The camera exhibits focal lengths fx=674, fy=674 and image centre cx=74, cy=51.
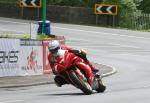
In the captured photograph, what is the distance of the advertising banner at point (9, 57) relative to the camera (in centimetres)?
2448

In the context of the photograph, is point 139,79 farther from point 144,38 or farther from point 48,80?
point 144,38

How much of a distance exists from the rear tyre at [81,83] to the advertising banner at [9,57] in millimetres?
6461

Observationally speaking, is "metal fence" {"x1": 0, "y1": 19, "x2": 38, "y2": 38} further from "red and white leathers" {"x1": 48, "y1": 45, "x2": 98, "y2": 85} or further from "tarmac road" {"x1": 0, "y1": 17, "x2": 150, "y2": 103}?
"red and white leathers" {"x1": 48, "y1": 45, "x2": 98, "y2": 85}

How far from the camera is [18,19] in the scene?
53.1 meters

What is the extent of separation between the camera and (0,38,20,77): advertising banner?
964 inches

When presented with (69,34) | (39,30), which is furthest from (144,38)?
(39,30)

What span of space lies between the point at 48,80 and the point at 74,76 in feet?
18.3

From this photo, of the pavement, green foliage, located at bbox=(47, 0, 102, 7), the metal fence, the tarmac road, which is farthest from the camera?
green foliage, located at bbox=(47, 0, 102, 7)

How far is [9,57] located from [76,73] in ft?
22.0

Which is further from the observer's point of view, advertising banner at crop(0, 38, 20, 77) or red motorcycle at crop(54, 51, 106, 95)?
advertising banner at crop(0, 38, 20, 77)

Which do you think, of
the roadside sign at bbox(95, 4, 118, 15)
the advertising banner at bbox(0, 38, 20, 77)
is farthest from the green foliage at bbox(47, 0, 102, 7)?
the advertising banner at bbox(0, 38, 20, 77)

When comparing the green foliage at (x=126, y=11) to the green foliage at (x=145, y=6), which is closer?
the green foliage at (x=126, y=11)

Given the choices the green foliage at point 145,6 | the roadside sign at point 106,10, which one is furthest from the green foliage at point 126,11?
the green foliage at point 145,6

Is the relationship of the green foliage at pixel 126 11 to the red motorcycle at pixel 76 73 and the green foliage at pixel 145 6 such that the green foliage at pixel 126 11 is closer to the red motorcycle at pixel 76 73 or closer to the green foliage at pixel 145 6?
the green foliage at pixel 145 6
